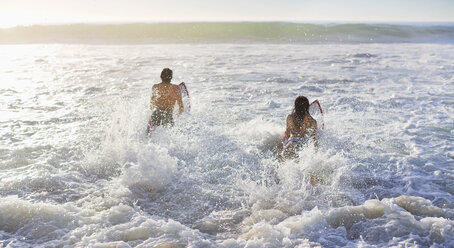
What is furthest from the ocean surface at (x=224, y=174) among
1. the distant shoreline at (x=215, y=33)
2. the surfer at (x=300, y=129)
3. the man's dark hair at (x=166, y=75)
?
the distant shoreline at (x=215, y=33)

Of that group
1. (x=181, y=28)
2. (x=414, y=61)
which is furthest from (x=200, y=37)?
(x=414, y=61)

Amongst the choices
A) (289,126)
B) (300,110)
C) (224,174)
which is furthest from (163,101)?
(300,110)

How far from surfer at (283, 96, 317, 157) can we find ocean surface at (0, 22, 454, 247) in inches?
6.8

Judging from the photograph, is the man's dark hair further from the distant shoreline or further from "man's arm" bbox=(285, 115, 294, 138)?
the distant shoreline

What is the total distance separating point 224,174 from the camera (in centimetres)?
565

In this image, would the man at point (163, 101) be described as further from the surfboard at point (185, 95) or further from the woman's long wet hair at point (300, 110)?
the woman's long wet hair at point (300, 110)

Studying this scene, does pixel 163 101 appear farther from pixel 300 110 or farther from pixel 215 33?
pixel 215 33

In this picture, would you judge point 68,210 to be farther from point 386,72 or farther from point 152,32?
point 152,32

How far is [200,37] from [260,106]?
30.3m

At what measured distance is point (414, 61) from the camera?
63.2 feet

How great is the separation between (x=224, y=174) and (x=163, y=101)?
2.39 m

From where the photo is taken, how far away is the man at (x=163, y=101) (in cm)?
713

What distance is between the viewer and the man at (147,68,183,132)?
7.13 meters

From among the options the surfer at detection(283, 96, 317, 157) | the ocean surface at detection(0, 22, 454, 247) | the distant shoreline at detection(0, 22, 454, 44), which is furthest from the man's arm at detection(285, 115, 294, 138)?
the distant shoreline at detection(0, 22, 454, 44)
